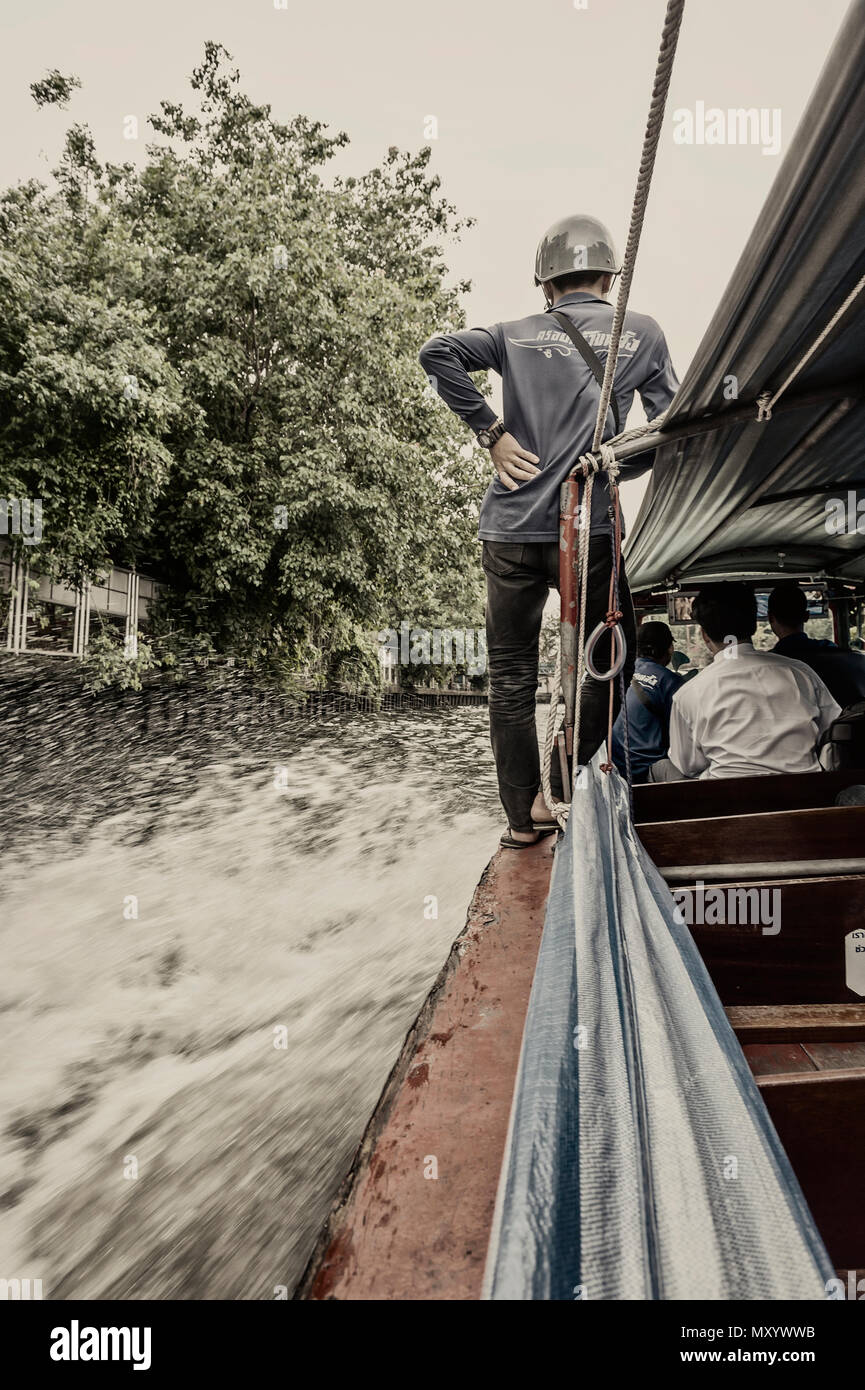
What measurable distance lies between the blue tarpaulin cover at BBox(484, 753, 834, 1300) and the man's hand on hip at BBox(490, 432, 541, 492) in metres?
1.37

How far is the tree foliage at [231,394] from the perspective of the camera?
9.88m

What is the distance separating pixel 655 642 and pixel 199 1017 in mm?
2605

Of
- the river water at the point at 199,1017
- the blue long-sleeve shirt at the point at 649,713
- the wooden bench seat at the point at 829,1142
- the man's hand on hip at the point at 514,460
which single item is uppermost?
the man's hand on hip at the point at 514,460

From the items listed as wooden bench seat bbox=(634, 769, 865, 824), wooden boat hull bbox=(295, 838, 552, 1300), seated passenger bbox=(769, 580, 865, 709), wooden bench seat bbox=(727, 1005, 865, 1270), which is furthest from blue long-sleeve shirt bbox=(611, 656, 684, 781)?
wooden bench seat bbox=(727, 1005, 865, 1270)

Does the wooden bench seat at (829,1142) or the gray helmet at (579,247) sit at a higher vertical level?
the gray helmet at (579,247)

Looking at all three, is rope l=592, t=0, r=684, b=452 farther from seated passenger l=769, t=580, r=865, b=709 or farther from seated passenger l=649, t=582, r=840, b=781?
seated passenger l=769, t=580, r=865, b=709

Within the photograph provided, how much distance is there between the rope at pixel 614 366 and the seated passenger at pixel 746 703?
2.00 feet

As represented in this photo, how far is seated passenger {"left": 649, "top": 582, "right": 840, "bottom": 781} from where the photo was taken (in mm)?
2600

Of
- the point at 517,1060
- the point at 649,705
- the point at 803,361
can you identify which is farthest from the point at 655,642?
the point at 517,1060

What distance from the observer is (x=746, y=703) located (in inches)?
104

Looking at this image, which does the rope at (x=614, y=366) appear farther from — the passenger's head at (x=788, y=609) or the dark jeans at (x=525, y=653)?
the passenger's head at (x=788, y=609)

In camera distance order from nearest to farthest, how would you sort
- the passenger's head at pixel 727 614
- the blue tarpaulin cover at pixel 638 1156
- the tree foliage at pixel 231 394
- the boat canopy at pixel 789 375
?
1. the blue tarpaulin cover at pixel 638 1156
2. the boat canopy at pixel 789 375
3. the passenger's head at pixel 727 614
4. the tree foliage at pixel 231 394

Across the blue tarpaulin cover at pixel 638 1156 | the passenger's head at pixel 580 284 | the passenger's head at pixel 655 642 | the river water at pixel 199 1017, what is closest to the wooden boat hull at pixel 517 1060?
the blue tarpaulin cover at pixel 638 1156

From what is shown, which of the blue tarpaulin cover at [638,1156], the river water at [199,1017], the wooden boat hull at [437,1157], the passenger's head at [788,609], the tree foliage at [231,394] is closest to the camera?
the blue tarpaulin cover at [638,1156]
